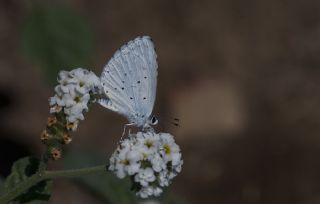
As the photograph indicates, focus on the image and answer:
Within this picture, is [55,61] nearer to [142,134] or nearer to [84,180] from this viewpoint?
[84,180]

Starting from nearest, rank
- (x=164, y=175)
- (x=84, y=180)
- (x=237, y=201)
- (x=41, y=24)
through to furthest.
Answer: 1. (x=164, y=175)
2. (x=84, y=180)
3. (x=41, y=24)
4. (x=237, y=201)

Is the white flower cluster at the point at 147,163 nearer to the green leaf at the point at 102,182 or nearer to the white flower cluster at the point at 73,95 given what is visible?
the white flower cluster at the point at 73,95

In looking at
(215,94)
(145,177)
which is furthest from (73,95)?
(215,94)

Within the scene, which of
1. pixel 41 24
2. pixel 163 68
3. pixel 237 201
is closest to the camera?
pixel 41 24

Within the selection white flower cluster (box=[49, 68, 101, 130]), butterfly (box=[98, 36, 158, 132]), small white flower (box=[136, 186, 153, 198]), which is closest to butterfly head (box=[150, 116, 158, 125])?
butterfly (box=[98, 36, 158, 132])

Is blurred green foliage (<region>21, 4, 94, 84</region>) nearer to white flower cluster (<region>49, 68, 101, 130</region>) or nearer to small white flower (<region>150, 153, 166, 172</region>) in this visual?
white flower cluster (<region>49, 68, 101, 130</region>)

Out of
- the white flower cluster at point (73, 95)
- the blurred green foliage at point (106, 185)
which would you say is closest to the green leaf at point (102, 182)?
the blurred green foliage at point (106, 185)

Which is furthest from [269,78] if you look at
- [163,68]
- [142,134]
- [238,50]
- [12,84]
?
[142,134]
